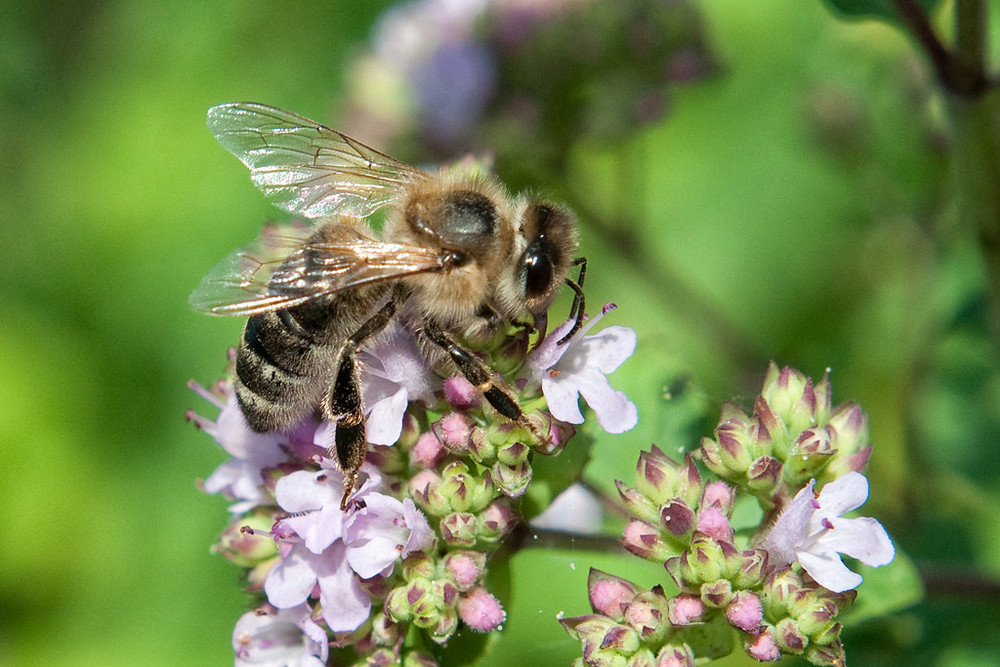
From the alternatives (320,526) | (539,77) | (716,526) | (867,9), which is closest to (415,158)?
(539,77)

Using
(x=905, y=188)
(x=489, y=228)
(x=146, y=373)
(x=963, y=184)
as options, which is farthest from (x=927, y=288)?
(x=146, y=373)

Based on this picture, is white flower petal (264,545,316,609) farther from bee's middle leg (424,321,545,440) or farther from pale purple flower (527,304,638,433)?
pale purple flower (527,304,638,433)

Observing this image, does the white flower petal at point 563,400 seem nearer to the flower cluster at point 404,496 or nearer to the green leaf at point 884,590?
the flower cluster at point 404,496

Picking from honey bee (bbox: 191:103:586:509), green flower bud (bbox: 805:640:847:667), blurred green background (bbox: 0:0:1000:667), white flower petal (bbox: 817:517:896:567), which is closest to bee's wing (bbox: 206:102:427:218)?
honey bee (bbox: 191:103:586:509)

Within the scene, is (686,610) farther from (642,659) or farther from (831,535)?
(831,535)

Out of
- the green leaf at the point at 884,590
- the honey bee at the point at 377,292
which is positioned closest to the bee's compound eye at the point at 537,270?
the honey bee at the point at 377,292

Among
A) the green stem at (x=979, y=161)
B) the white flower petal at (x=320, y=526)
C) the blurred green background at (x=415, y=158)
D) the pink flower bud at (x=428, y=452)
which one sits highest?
the green stem at (x=979, y=161)

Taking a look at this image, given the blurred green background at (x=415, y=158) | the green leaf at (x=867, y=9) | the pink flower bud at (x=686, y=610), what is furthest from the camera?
the blurred green background at (x=415, y=158)
